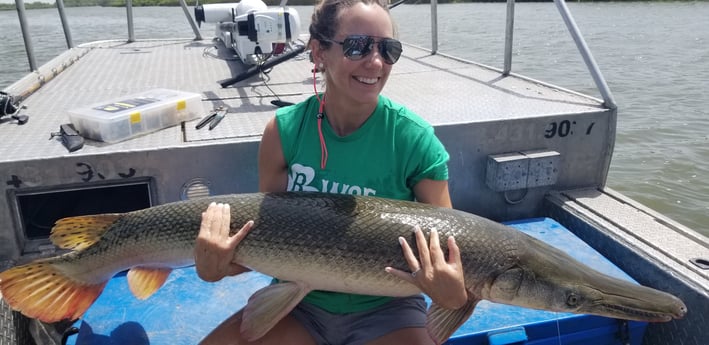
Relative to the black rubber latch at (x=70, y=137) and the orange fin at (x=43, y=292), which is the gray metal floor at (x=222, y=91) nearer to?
the black rubber latch at (x=70, y=137)

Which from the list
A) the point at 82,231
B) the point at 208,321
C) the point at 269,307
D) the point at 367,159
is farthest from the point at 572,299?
the point at 82,231

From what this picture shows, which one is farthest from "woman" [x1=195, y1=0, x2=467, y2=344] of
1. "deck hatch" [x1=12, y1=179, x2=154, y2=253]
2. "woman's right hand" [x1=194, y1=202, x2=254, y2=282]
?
"deck hatch" [x1=12, y1=179, x2=154, y2=253]

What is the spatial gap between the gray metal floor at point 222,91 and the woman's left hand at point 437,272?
4.99 feet

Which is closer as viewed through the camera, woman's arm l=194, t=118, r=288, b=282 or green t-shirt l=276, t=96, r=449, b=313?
woman's arm l=194, t=118, r=288, b=282

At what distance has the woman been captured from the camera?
2.16 meters

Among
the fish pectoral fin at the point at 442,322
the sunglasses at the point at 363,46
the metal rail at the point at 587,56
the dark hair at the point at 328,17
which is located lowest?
the fish pectoral fin at the point at 442,322

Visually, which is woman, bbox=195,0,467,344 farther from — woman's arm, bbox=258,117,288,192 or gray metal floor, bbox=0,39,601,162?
gray metal floor, bbox=0,39,601,162

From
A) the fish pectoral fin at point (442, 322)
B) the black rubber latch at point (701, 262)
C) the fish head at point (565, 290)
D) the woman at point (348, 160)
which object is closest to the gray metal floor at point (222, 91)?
the woman at point (348, 160)

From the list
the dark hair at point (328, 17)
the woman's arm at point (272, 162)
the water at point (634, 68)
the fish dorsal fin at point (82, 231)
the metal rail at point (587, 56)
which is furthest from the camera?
A: the water at point (634, 68)

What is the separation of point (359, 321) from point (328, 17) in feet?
4.09

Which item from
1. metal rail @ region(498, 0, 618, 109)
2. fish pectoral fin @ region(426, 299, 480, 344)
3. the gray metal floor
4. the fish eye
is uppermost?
metal rail @ region(498, 0, 618, 109)

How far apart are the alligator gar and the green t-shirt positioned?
0.46 ft

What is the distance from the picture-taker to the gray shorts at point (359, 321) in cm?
224

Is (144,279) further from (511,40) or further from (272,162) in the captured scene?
(511,40)
